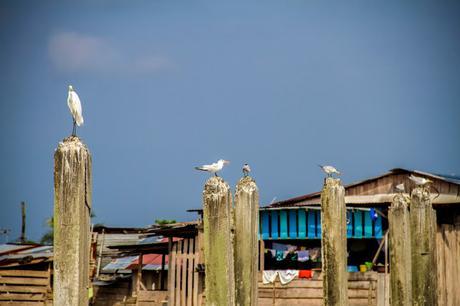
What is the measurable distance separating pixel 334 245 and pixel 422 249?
1.69 m

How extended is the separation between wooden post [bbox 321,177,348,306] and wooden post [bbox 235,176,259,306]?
1083 millimetres

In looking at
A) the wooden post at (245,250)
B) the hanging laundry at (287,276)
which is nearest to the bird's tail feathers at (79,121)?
the wooden post at (245,250)

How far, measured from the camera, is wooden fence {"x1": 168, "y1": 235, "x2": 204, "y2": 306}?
2650 cm

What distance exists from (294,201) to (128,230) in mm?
13070

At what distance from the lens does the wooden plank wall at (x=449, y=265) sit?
22.2 m

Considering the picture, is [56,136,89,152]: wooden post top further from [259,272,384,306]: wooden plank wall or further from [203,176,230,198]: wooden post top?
[259,272,384,306]: wooden plank wall

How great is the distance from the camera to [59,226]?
331 inches

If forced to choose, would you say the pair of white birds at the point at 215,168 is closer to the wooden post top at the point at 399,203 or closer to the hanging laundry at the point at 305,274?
the wooden post top at the point at 399,203

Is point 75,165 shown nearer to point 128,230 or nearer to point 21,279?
point 21,279

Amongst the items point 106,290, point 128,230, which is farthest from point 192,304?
point 128,230

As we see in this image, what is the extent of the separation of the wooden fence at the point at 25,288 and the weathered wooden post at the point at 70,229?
2119 cm

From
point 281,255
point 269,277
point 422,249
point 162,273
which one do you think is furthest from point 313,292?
point 422,249

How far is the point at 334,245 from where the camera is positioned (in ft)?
39.6

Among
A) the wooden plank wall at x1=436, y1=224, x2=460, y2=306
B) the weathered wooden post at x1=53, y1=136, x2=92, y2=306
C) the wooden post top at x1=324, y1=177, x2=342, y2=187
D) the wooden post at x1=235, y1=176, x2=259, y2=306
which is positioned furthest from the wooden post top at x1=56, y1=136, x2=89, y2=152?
the wooden plank wall at x1=436, y1=224, x2=460, y2=306
